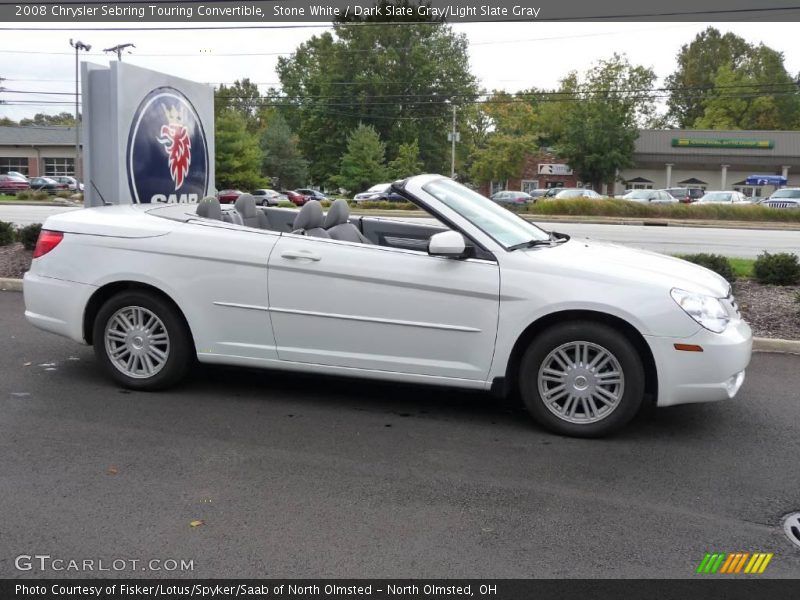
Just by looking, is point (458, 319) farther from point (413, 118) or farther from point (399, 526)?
point (413, 118)

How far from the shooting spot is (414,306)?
511 cm

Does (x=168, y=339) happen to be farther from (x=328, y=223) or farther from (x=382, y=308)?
(x=382, y=308)

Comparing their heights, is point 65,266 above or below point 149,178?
below

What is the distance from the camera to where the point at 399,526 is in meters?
3.69

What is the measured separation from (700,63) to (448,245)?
95152 millimetres

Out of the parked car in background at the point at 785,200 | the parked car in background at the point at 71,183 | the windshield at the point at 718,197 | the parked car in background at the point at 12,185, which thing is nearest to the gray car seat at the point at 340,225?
the parked car in background at the point at 785,200

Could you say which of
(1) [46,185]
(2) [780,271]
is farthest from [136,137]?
(1) [46,185]

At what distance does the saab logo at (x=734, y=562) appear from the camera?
3.34 metres

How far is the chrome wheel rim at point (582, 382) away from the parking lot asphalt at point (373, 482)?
190mm

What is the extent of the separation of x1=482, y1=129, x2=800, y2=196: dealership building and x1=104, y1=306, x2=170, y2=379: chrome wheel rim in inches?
2291

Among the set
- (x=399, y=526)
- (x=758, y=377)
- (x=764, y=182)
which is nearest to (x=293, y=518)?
(x=399, y=526)

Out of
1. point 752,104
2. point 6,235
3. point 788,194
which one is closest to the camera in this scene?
point 6,235
